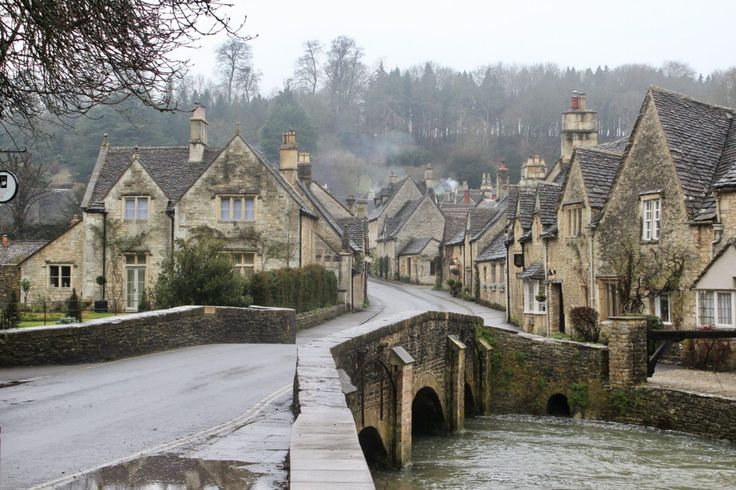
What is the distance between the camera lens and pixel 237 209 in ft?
137

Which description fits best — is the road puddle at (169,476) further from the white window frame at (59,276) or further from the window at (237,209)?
the white window frame at (59,276)

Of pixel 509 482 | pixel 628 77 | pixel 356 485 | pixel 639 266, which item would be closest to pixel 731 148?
pixel 639 266

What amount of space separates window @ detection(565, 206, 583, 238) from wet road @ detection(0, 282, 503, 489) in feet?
43.7

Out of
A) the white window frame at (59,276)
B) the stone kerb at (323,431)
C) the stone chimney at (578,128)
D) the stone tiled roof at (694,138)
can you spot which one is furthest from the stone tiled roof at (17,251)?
the stone kerb at (323,431)

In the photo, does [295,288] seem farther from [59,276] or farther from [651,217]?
[651,217]

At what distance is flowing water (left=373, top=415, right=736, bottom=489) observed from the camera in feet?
58.1

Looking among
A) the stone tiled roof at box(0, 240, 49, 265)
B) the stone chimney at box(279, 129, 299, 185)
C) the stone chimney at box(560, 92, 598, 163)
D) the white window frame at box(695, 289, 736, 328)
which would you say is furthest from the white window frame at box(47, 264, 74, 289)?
the white window frame at box(695, 289, 736, 328)

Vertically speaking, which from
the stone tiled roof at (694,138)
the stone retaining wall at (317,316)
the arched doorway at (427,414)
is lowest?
the arched doorway at (427,414)

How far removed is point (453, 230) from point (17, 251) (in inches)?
1314

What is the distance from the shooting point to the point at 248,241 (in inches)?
1635

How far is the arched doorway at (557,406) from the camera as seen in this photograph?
87.4ft

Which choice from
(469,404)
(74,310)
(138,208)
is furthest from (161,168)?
(469,404)

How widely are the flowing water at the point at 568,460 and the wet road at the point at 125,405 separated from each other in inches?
157

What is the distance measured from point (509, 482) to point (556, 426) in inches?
293
